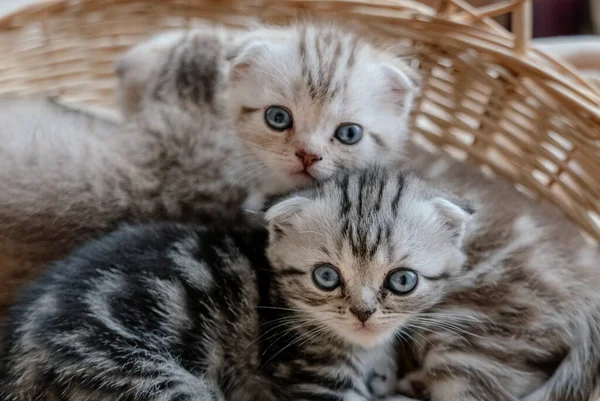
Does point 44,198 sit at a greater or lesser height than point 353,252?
lesser

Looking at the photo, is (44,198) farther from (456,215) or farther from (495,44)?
(495,44)

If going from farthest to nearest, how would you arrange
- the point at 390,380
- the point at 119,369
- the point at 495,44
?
→ the point at 495,44 → the point at 390,380 → the point at 119,369

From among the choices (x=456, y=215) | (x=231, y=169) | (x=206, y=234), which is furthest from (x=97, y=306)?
(x=456, y=215)

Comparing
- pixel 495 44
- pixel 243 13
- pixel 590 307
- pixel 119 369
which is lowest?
pixel 119 369

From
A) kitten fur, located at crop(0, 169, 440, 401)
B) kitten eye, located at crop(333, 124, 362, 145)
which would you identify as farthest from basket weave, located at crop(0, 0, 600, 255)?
kitten fur, located at crop(0, 169, 440, 401)

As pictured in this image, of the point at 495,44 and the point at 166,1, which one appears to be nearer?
the point at 495,44

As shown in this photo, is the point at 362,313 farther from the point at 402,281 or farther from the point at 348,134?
the point at 348,134

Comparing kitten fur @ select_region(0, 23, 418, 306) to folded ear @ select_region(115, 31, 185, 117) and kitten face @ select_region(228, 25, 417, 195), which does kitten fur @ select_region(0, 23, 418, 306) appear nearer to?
kitten face @ select_region(228, 25, 417, 195)

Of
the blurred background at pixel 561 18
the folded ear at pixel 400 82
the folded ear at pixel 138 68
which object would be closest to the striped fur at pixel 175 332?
the folded ear at pixel 400 82
